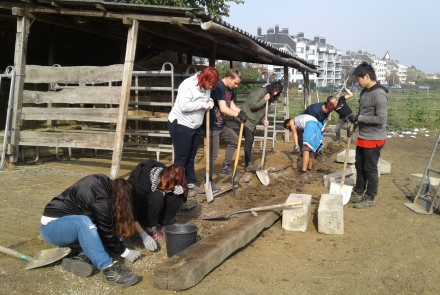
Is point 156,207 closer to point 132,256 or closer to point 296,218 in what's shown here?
point 132,256

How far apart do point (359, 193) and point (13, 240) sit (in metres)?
→ 4.52

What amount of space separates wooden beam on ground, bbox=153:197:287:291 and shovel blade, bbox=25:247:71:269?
846 millimetres

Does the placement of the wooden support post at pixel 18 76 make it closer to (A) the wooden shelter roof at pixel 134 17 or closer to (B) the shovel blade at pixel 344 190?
(A) the wooden shelter roof at pixel 134 17

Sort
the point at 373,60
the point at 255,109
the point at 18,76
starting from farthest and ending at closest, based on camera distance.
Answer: the point at 373,60 < the point at 255,109 < the point at 18,76

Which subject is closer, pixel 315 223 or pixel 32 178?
pixel 315 223

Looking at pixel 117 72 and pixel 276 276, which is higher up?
pixel 117 72

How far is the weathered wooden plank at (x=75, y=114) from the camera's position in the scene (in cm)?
671

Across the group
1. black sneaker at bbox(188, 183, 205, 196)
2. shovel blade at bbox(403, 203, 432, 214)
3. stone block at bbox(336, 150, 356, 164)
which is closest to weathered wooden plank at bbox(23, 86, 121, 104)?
black sneaker at bbox(188, 183, 205, 196)

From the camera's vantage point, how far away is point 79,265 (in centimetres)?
349

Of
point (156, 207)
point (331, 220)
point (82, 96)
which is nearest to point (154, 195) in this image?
point (156, 207)

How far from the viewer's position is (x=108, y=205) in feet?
11.0

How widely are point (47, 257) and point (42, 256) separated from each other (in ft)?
0.18

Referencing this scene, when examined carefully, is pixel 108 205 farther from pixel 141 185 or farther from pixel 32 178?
pixel 32 178

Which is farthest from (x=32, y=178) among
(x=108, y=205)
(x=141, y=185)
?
(x=108, y=205)
